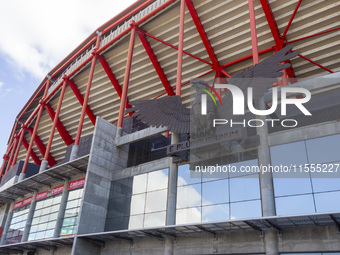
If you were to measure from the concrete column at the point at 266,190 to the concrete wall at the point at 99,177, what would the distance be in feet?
41.7

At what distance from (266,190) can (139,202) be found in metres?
10.00

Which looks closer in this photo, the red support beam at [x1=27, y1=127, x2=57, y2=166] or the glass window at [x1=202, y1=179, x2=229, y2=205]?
the glass window at [x1=202, y1=179, x2=229, y2=205]

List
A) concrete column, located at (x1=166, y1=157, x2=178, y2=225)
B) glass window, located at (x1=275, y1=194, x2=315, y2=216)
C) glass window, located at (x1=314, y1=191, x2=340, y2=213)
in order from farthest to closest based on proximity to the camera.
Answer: concrete column, located at (x1=166, y1=157, x2=178, y2=225) < glass window, located at (x1=275, y1=194, x2=315, y2=216) < glass window, located at (x1=314, y1=191, x2=340, y2=213)

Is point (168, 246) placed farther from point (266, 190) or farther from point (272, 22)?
point (272, 22)

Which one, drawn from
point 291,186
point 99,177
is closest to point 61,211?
point 99,177

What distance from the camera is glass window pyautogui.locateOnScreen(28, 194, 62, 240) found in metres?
28.6

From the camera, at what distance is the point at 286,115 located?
20328 millimetres

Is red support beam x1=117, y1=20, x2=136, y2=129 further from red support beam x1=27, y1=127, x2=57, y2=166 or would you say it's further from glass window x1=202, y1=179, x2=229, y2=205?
red support beam x1=27, y1=127, x2=57, y2=166

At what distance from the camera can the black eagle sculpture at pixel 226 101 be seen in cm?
1873

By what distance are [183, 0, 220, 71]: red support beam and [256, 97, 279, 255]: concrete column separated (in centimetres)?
1535

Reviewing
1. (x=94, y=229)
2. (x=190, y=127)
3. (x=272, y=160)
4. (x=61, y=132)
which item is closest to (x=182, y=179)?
(x=190, y=127)

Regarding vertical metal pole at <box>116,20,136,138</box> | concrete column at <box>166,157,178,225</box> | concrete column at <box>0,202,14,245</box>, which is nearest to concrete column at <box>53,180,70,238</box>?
vertical metal pole at <box>116,20,136,138</box>

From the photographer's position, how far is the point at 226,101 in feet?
69.1

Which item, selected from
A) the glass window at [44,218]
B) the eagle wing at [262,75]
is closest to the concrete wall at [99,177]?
the glass window at [44,218]
